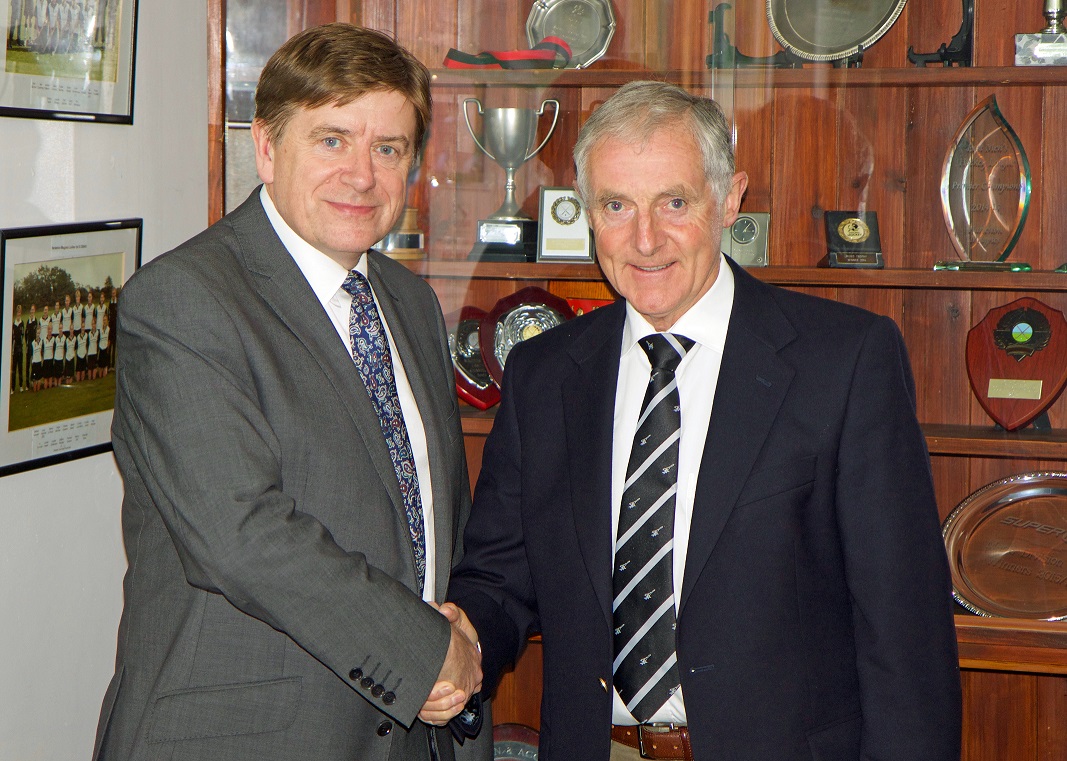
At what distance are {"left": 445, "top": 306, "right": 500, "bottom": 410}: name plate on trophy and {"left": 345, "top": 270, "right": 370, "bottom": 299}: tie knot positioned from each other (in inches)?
32.8

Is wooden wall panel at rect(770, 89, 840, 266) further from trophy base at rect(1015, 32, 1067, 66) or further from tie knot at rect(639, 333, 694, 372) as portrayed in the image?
tie knot at rect(639, 333, 694, 372)

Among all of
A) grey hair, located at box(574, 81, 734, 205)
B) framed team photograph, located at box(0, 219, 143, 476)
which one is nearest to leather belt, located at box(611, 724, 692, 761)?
grey hair, located at box(574, 81, 734, 205)

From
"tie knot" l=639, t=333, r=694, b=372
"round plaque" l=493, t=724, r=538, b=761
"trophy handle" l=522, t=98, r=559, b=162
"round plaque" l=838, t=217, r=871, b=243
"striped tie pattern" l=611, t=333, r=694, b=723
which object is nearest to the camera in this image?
"striped tie pattern" l=611, t=333, r=694, b=723

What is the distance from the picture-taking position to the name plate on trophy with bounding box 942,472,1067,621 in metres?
2.47

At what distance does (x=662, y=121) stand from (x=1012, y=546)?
4.81 ft

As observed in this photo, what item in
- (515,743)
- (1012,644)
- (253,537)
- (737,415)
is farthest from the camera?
(515,743)

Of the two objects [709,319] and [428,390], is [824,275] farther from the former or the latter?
[428,390]

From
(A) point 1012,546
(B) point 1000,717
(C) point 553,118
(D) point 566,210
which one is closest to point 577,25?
(C) point 553,118

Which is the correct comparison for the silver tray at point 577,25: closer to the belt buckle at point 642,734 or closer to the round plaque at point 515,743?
the belt buckle at point 642,734

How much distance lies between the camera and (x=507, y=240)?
2688 millimetres

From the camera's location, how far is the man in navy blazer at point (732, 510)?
159 cm

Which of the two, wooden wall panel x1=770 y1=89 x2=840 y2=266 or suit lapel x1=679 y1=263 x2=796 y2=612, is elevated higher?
wooden wall panel x1=770 y1=89 x2=840 y2=266

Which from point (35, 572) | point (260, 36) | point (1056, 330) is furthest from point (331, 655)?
point (1056, 330)

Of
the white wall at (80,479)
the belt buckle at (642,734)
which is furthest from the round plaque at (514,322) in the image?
the belt buckle at (642,734)
